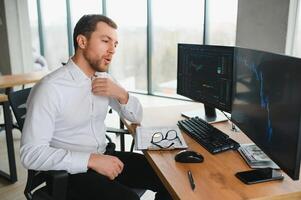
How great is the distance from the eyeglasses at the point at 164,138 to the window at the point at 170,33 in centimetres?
338

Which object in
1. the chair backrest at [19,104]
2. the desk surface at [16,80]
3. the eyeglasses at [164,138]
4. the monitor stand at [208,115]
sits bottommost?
the desk surface at [16,80]

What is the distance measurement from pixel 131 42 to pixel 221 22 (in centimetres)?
189

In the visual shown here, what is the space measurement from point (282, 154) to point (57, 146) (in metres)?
1.06

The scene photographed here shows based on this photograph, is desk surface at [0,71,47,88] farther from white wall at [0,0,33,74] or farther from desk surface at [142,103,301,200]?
desk surface at [142,103,301,200]

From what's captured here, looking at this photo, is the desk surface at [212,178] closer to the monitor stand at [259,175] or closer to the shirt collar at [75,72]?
the monitor stand at [259,175]

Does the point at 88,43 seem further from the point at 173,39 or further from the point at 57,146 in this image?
the point at 173,39

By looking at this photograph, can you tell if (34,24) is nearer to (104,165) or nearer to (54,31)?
(54,31)

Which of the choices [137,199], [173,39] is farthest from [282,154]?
[173,39]

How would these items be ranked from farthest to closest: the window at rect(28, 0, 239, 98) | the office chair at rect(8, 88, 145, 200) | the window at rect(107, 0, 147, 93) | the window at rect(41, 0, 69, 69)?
1. the window at rect(41, 0, 69, 69)
2. the window at rect(107, 0, 147, 93)
3. the window at rect(28, 0, 239, 98)
4. the office chair at rect(8, 88, 145, 200)

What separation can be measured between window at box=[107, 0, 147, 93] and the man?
4067mm

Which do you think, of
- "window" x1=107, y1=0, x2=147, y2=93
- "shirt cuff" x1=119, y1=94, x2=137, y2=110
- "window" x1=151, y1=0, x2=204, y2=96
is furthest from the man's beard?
"window" x1=107, y1=0, x2=147, y2=93

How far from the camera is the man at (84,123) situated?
143 cm

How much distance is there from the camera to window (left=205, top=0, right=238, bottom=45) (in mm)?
4645

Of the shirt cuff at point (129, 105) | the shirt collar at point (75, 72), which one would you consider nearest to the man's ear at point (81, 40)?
the shirt collar at point (75, 72)
